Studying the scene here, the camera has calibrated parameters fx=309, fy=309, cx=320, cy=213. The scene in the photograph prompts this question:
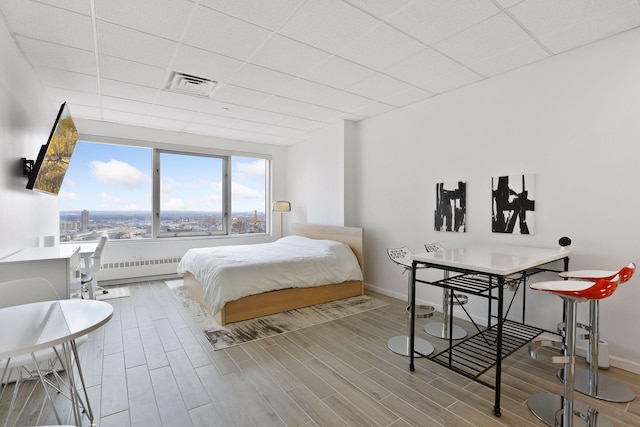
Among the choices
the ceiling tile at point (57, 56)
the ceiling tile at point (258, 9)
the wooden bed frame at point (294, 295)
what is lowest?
the wooden bed frame at point (294, 295)

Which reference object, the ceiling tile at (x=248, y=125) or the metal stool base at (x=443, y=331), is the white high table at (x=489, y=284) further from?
the ceiling tile at (x=248, y=125)

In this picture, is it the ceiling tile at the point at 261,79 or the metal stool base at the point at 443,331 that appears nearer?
the metal stool base at the point at 443,331

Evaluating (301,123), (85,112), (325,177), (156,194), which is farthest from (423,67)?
(156,194)

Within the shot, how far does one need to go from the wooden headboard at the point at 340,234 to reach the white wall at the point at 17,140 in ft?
11.8

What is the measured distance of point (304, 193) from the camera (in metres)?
6.15

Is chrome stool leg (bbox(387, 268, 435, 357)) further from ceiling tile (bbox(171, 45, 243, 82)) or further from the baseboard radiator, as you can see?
the baseboard radiator

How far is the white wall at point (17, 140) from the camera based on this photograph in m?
2.43

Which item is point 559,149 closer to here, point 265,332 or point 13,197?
point 265,332

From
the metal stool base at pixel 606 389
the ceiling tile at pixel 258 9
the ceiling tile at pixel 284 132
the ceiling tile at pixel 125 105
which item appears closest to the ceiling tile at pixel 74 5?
the ceiling tile at pixel 258 9

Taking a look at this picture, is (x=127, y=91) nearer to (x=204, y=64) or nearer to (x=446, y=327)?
(x=204, y=64)

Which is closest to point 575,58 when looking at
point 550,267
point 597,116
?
point 597,116

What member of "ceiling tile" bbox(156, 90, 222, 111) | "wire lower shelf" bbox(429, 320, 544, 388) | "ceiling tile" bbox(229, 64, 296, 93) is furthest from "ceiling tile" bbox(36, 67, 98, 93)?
"wire lower shelf" bbox(429, 320, 544, 388)

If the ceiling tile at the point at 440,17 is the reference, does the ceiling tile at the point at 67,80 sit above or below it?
below

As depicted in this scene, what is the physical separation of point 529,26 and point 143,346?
4207mm
